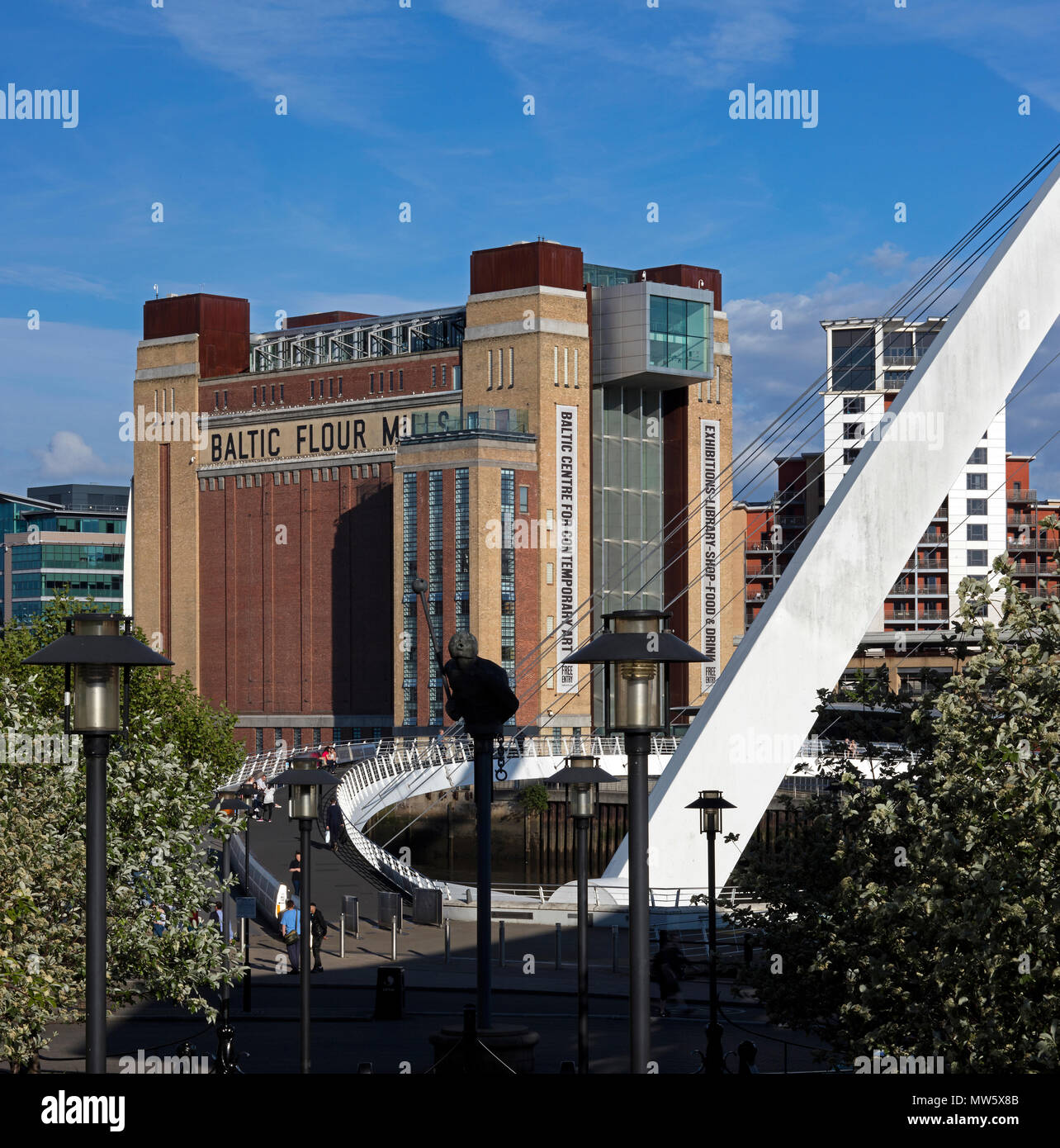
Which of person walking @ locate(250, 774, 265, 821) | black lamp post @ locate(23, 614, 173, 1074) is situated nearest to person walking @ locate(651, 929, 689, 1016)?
person walking @ locate(250, 774, 265, 821)

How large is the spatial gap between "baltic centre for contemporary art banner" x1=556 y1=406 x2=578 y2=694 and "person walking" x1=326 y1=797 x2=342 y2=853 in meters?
29.7

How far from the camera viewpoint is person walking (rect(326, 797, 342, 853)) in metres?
40.8

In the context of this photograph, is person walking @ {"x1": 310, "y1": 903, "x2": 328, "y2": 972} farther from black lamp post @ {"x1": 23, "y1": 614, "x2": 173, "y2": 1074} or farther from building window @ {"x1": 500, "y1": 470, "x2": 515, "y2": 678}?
building window @ {"x1": 500, "y1": 470, "x2": 515, "y2": 678}

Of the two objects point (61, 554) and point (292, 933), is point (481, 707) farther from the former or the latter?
point (61, 554)

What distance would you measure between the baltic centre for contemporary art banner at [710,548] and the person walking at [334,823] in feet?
113

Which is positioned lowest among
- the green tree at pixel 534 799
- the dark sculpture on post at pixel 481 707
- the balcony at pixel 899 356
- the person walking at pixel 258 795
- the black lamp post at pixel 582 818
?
the green tree at pixel 534 799

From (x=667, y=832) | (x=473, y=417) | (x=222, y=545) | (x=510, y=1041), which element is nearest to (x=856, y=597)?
(x=667, y=832)

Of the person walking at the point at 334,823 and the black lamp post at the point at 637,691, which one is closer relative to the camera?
the black lamp post at the point at 637,691

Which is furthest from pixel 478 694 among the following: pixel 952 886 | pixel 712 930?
pixel 712 930

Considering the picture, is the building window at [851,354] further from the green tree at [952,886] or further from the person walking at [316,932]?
the green tree at [952,886]

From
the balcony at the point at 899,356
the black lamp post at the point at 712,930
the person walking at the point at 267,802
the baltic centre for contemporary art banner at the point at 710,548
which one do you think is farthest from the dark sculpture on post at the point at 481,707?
the balcony at the point at 899,356

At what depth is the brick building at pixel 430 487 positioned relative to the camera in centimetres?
7069

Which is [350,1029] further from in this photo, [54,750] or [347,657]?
[347,657]

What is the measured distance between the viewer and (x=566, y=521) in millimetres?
72438
